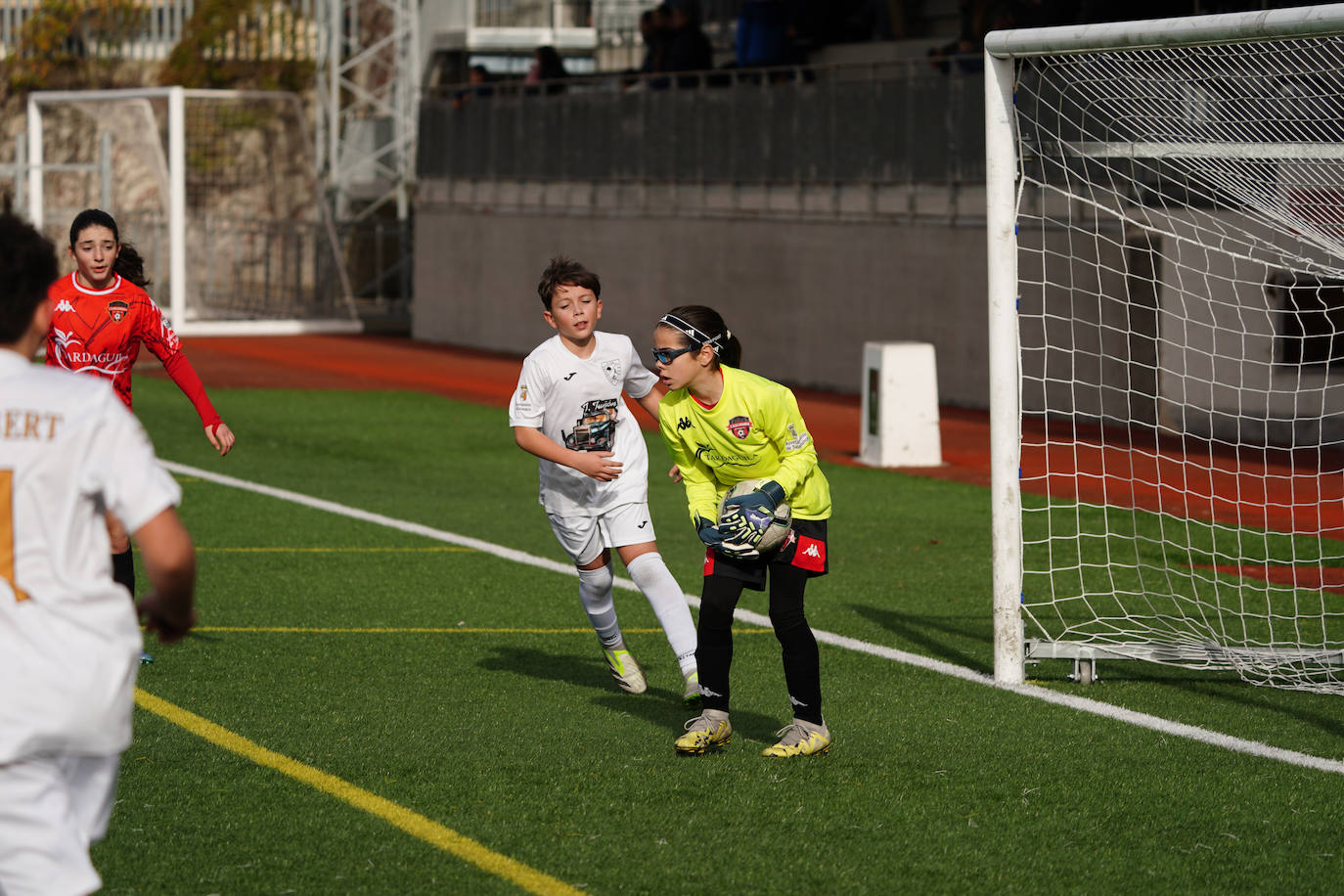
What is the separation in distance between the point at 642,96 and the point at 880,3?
4134mm

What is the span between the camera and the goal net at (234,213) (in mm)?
29844

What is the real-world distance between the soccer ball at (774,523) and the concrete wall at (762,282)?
47.0ft

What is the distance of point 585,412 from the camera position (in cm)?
698

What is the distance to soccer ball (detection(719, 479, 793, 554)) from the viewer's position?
5.85 metres

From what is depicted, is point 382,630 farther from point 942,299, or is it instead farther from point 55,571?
point 942,299

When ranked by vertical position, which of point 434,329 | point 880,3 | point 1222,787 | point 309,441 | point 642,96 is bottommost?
point 1222,787

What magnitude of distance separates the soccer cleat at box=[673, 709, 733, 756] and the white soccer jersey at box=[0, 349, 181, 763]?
3.08m

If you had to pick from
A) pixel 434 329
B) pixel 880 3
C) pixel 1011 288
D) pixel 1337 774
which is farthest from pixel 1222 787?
pixel 434 329

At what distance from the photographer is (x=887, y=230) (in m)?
21.7

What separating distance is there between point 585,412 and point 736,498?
1.27 meters

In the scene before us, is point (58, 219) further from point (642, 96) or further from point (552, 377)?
point (552, 377)

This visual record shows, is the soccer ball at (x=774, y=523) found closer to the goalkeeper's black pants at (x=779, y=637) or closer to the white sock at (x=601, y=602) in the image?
the goalkeeper's black pants at (x=779, y=637)

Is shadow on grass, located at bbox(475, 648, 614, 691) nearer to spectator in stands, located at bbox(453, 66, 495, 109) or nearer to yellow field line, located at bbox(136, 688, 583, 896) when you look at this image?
yellow field line, located at bbox(136, 688, 583, 896)

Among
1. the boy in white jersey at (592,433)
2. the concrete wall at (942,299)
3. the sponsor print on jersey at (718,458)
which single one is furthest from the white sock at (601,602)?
the concrete wall at (942,299)
